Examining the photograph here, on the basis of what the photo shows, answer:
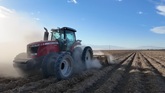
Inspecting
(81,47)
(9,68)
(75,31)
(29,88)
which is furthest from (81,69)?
(29,88)

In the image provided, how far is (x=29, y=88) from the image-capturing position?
955cm

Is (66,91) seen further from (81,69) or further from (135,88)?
(81,69)

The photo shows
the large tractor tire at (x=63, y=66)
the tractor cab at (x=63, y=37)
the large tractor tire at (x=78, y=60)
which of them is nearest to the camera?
the large tractor tire at (x=63, y=66)

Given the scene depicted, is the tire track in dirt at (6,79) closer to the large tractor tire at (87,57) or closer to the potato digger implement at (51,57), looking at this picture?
the potato digger implement at (51,57)

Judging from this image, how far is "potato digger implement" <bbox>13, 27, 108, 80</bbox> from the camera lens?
11.6 metres

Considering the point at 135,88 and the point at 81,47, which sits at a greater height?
the point at 81,47

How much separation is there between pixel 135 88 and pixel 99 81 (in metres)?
2.27

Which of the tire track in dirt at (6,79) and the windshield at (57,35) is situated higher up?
the windshield at (57,35)

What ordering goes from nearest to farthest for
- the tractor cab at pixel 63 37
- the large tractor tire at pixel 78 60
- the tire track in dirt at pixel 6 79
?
the tire track in dirt at pixel 6 79 → the tractor cab at pixel 63 37 → the large tractor tire at pixel 78 60

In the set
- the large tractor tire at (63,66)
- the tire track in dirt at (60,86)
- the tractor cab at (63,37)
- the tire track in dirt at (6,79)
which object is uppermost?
the tractor cab at (63,37)

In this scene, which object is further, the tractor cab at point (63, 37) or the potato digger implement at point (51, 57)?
the tractor cab at point (63, 37)

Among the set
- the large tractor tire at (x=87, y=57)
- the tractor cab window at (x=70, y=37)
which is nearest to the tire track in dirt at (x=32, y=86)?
the tractor cab window at (x=70, y=37)

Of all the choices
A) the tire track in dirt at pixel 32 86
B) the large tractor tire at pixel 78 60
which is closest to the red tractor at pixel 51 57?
the large tractor tire at pixel 78 60

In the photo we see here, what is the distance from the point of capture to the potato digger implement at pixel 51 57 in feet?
38.1
